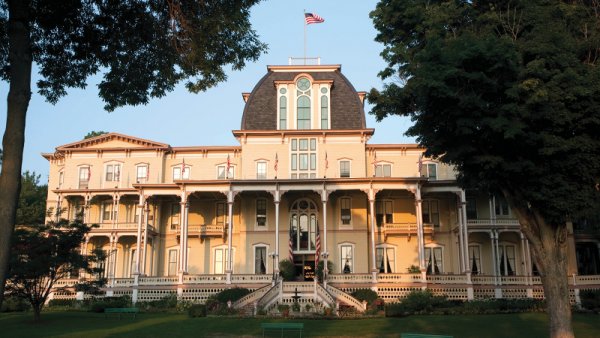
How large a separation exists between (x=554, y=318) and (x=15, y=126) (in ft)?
51.5

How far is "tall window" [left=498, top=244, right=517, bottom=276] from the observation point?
137 feet

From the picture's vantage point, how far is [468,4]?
17.8m

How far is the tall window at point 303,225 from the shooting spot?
4084 centimetres

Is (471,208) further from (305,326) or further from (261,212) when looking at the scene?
(305,326)

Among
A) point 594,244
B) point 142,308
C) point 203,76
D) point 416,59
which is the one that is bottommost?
point 142,308

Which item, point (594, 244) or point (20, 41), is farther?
point (594, 244)

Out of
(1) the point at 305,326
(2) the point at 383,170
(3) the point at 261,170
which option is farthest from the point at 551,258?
(3) the point at 261,170

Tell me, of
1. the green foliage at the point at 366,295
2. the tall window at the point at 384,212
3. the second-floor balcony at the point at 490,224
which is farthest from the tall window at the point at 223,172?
the second-floor balcony at the point at 490,224

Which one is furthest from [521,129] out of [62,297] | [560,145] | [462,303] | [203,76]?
[62,297]

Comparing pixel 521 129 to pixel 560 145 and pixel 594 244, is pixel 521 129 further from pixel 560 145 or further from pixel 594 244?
pixel 594 244

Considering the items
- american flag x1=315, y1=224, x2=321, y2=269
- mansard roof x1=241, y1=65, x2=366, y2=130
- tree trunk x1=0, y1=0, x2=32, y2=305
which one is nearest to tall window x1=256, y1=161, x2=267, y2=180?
mansard roof x1=241, y1=65, x2=366, y2=130

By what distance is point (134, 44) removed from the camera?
1369cm

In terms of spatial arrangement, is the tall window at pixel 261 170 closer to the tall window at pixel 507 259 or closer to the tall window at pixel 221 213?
the tall window at pixel 221 213

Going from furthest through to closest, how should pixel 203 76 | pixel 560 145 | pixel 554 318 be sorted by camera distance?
1. pixel 554 318
2. pixel 560 145
3. pixel 203 76
